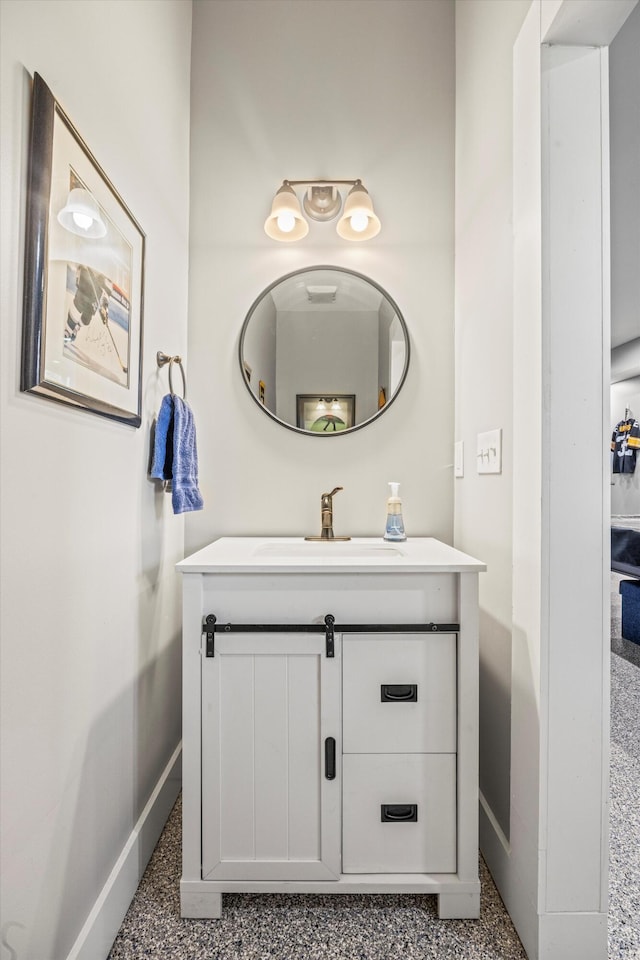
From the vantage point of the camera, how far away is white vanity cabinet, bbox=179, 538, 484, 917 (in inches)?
44.3

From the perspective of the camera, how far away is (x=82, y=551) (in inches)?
38.8

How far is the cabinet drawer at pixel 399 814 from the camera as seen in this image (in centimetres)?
113

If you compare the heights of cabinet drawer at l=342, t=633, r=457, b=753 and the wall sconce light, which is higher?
the wall sconce light

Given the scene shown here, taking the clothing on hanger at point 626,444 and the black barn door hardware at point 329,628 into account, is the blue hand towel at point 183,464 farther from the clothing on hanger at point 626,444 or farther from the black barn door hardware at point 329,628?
the clothing on hanger at point 626,444

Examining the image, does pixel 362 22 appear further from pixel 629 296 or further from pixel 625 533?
pixel 625 533

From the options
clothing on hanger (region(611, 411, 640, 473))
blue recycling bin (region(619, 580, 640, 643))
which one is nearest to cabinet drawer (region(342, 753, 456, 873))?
blue recycling bin (region(619, 580, 640, 643))

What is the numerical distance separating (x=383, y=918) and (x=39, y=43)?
196 centimetres

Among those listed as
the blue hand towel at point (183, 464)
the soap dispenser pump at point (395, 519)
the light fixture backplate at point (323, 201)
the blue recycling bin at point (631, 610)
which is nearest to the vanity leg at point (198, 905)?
the blue hand towel at point (183, 464)

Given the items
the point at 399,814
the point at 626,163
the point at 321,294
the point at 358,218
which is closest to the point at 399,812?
the point at 399,814

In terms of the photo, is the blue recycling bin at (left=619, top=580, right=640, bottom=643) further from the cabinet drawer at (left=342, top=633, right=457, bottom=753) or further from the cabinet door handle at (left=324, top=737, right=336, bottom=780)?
the cabinet door handle at (left=324, top=737, right=336, bottom=780)

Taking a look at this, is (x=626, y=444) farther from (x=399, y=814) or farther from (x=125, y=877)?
(x=125, y=877)

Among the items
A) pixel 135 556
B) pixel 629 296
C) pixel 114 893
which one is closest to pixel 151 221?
pixel 135 556

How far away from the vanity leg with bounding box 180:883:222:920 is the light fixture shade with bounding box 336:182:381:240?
2.02 m

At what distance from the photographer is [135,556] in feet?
4.20
